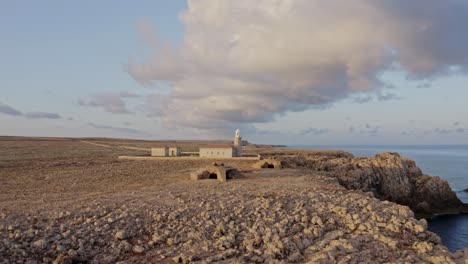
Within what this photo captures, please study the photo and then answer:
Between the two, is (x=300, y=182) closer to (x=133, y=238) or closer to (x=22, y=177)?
(x=133, y=238)

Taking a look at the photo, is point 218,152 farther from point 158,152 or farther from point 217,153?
point 158,152

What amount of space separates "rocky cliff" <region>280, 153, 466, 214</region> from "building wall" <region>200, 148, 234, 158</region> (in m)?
9.77

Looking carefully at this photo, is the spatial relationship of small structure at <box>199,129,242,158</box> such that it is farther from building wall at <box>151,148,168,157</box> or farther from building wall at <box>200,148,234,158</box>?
building wall at <box>151,148,168,157</box>

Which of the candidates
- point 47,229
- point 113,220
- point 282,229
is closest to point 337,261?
point 282,229

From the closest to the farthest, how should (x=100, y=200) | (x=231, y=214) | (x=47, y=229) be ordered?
(x=47, y=229)
(x=231, y=214)
(x=100, y=200)

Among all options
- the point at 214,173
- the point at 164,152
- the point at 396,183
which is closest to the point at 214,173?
the point at 214,173

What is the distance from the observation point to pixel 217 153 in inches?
1981

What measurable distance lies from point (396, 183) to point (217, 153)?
2242 cm

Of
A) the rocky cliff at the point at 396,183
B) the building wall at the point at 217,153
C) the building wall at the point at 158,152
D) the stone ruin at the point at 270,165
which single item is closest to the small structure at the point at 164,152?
the building wall at the point at 158,152

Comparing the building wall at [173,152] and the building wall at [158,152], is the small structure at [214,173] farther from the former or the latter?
the building wall at [173,152]

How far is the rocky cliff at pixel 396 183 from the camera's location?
130 ft

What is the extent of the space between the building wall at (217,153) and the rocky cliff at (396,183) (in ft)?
32.0

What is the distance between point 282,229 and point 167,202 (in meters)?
5.61

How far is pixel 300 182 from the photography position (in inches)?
904
